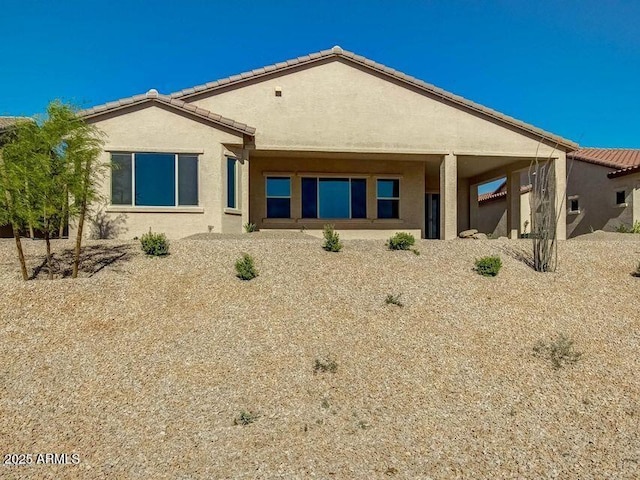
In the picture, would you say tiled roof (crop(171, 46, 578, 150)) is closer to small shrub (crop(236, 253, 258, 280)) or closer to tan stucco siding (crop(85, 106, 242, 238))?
tan stucco siding (crop(85, 106, 242, 238))

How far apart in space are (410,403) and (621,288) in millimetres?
7469

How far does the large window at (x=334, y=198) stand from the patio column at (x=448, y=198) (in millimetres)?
3207

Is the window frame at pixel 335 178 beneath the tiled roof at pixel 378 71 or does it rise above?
beneath

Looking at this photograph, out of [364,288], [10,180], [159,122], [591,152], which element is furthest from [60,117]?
[591,152]

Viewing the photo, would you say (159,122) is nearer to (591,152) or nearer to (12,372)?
(12,372)

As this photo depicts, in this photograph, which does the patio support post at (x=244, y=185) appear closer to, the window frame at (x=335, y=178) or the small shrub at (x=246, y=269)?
the window frame at (x=335, y=178)

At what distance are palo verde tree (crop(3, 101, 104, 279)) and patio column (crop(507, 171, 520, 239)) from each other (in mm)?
16505

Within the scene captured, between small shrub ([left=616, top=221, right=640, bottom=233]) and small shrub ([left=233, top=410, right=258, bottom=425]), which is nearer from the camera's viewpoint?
small shrub ([left=233, top=410, right=258, bottom=425])

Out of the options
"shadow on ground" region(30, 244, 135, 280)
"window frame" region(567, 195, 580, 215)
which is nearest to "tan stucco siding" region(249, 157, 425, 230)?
"shadow on ground" region(30, 244, 135, 280)

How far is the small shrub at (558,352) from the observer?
783 centimetres

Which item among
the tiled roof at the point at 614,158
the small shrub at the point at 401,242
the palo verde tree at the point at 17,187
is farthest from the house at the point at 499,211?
the palo verde tree at the point at 17,187

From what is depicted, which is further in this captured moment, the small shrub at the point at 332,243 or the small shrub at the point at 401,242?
the small shrub at the point at 401,242

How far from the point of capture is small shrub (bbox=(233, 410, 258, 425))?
20.4 feet

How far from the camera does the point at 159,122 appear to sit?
14797mm
